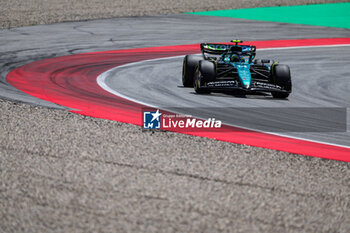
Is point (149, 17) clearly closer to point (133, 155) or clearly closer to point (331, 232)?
point (133, 155)

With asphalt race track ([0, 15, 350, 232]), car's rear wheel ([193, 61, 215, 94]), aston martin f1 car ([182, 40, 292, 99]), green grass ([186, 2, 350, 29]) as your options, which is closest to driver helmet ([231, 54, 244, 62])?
aston martin f1 car ([182, 40, 292, 99])

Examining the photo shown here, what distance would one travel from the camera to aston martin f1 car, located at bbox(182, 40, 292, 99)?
11.4m

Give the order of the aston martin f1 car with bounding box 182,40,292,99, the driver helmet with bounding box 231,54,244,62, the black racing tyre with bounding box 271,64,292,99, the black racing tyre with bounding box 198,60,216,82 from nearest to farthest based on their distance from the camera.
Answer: the aston martin f1 car with bounding box 182,40,292,99 → the black racing tyre with bounding box 198,60,216,82 → the black racing tyre with bounding box 271,64,292,99 → the driver helmet with bounding box 231,54,244,62

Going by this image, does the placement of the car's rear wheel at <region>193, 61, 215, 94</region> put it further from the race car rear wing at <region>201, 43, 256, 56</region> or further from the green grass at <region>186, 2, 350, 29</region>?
the green grass at <region>186, 2, 350, 29</region>

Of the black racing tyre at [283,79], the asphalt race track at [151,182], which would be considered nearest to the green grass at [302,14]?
the black racing tyre at [283,79]

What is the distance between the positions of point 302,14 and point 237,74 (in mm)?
16714

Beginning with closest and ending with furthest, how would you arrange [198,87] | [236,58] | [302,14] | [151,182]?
1. [151,182]
2. [198,87]
3. [236,58]
4. [302,14]

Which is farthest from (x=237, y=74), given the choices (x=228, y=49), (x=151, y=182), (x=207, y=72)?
(x=151, y=182)

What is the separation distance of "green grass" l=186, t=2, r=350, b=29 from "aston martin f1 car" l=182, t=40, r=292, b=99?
13467 millimetres

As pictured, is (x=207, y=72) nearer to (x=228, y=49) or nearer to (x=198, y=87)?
(x=198, y=87)

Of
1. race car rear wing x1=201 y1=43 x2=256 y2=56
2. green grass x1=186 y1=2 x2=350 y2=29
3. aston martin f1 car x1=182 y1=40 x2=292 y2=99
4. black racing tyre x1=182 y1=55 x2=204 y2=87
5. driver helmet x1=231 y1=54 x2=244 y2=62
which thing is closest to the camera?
aston martin f1 car x1=182 y1=40 x2=292 y2=99

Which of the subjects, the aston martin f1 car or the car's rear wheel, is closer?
the aston martin f1 car

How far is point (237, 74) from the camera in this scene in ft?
38.5

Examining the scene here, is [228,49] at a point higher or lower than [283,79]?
higher
